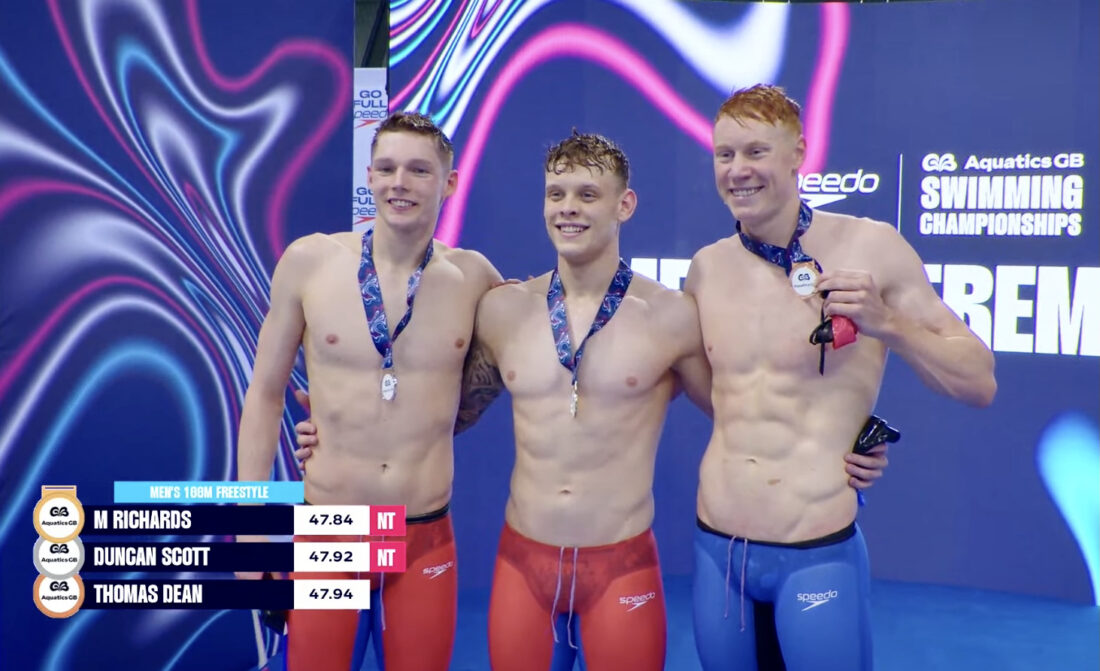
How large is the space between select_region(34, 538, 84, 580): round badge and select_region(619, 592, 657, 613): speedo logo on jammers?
194 cm

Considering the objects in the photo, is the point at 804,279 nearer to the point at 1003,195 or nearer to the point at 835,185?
the point at 835,185

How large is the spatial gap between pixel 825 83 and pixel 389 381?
14.2 feet

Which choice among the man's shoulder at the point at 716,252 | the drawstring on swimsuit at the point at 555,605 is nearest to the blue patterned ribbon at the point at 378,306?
the drawstring on swimsuit at the point at 555,605

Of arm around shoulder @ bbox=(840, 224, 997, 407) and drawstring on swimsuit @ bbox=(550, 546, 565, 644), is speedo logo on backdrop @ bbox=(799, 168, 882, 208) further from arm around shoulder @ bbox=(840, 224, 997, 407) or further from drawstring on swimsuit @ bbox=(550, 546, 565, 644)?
drawstring on swimsuit @ bbox=(550, 546, 565, 644)

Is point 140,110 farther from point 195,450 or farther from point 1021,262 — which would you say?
point 1021,262

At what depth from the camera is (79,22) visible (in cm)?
339

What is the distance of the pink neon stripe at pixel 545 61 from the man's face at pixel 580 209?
2717mm

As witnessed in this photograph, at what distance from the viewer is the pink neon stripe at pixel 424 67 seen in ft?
17.8

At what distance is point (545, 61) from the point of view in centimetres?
567

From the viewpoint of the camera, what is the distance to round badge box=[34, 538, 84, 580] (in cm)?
332

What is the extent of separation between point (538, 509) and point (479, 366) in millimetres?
507

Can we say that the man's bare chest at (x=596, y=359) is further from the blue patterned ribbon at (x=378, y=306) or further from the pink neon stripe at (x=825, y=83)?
the pink neon stripe at (x=825, y=83)

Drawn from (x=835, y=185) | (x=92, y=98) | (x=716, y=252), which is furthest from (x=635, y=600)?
(x=835, y=185)

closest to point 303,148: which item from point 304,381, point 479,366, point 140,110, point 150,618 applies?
point 140,110
